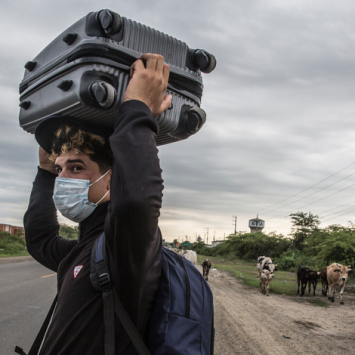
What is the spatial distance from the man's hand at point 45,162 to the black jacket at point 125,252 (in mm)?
1033

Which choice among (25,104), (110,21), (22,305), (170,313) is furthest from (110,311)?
(22,305)

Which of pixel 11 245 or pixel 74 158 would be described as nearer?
pixel 74 158

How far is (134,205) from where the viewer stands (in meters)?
1.27

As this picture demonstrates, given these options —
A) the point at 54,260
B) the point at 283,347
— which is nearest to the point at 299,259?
the point at 283,347

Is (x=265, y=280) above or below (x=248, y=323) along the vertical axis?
above

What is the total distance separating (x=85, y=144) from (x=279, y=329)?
8129mm

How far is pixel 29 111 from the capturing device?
7.25ft

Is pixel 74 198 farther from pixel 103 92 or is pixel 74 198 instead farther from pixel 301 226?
pixel 301 226

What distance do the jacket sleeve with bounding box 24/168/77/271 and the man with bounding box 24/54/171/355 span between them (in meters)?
0.54

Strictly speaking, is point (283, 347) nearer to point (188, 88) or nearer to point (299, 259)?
point (188, 88)

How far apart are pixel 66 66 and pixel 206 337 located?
1422 mm

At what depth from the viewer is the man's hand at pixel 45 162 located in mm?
2574

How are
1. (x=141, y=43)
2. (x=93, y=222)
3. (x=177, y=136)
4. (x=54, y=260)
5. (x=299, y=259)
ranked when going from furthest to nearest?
(x=299, y=259) < (x=54, y=260) < (x=177, y=136) < (x=93, y=222) < (x=141, y=43)

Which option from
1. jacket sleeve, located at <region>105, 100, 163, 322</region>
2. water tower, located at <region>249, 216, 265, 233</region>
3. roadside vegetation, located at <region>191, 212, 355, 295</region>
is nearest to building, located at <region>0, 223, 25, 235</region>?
roadside vegetation, located at <region>191, 212, 355, 295</region>
